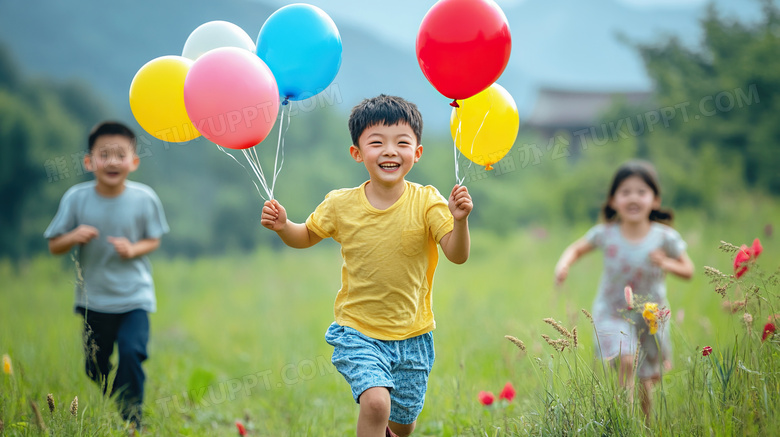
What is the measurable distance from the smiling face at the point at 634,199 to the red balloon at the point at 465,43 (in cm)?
172

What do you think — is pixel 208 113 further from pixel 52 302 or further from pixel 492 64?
pixel 52 302

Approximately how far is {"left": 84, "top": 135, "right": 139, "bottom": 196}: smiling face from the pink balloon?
129cm

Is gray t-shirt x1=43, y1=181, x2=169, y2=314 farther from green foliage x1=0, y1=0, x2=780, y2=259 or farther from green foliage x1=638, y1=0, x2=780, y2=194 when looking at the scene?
green foliage x1=638, y1=0, x2=780, y2=194

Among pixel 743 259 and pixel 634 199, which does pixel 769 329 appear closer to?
pixel 743 259

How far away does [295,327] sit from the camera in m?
6.64

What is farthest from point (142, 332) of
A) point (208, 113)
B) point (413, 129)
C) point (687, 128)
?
point (687, 128)

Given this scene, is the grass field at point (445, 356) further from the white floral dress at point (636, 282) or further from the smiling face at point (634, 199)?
the smiling face at point (634, 199)

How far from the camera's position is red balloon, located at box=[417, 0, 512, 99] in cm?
240

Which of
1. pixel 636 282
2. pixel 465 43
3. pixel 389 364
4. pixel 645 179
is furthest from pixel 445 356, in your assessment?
pixel 465 43

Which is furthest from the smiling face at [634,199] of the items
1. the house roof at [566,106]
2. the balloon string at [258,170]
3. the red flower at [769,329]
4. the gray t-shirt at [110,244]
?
the house roof at [566,106]

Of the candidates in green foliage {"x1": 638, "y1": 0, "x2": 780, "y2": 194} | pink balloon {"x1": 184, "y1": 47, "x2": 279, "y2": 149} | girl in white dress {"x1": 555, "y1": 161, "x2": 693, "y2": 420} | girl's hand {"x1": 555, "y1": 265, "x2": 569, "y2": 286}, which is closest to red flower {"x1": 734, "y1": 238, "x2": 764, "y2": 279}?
girl in white dress {"x1": 555, "y1": 161, "x2": 693, "y2": 420}

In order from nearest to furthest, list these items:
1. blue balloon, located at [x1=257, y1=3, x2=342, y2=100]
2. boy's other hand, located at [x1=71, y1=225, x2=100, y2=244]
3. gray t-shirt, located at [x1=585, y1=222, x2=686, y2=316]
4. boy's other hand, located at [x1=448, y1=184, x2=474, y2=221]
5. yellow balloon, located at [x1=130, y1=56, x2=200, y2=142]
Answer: boy's other hand, located at [x1=448, y1=184, x2=474, y2=221] → blue balloon, located at [x1=257, y1=3, x2=342, y2=100] → yellow balloon, located at [x1=130, y1=56, x2=200, y2=142] → boy's other hand, located at [x1=71, y1=225, x2=100, y2=244] → gray t-shirt, located at [x1=585, y1=222, x2=686, y2=316]

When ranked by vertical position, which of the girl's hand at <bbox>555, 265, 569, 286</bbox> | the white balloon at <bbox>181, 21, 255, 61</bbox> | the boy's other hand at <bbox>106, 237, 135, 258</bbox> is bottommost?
the girl's hand at <bbox>555, 265, 569, 286</bbox>

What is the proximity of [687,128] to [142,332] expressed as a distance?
11855mm
